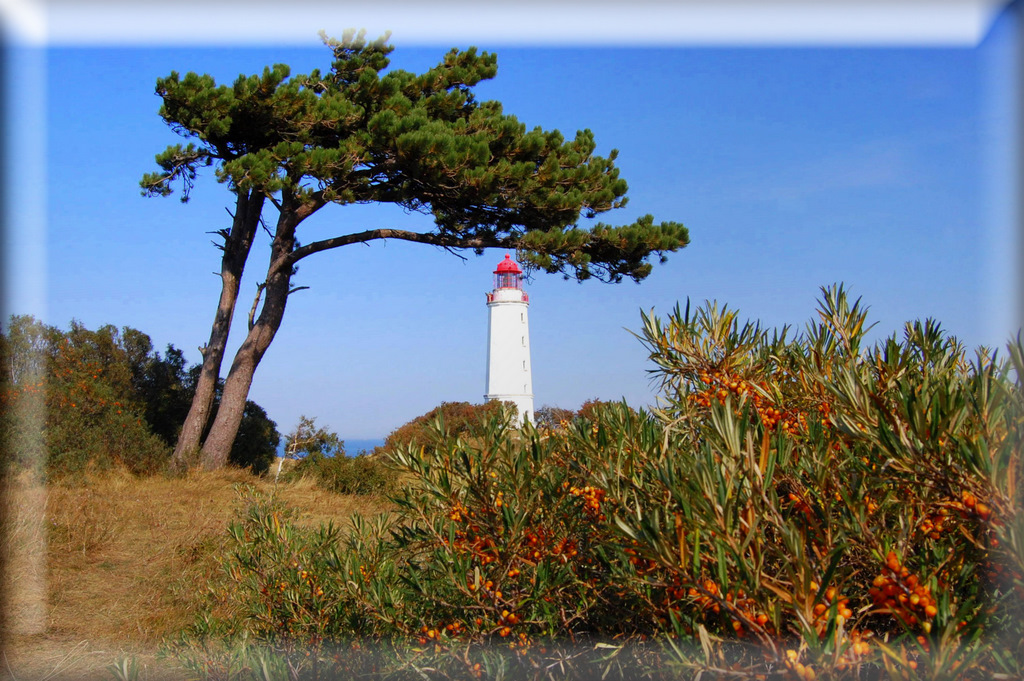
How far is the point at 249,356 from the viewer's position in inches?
407

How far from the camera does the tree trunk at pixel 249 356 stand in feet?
32.9

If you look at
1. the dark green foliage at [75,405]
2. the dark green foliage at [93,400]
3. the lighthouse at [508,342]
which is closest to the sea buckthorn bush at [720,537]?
the dark green foliage at [93,400]

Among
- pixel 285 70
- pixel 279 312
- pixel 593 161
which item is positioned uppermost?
pixel 285 70

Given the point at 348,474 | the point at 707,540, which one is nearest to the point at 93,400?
the point at 348,474

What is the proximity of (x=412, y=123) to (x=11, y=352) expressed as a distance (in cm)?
535

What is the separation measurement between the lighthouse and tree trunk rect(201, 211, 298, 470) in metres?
11.4

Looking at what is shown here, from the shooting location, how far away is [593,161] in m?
11.0

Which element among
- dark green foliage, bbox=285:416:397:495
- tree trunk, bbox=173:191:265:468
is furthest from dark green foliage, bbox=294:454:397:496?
tree trunk, bbox=173:191:265:468

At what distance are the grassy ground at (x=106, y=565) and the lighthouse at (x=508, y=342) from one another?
12.9 meters

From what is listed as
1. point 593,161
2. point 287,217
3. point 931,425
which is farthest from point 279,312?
point 931,425

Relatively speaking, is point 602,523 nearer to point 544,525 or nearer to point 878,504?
point 544,525

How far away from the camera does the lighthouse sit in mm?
21719

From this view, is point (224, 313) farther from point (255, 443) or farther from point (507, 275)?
point (507, 275)

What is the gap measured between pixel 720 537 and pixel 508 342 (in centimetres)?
2040
